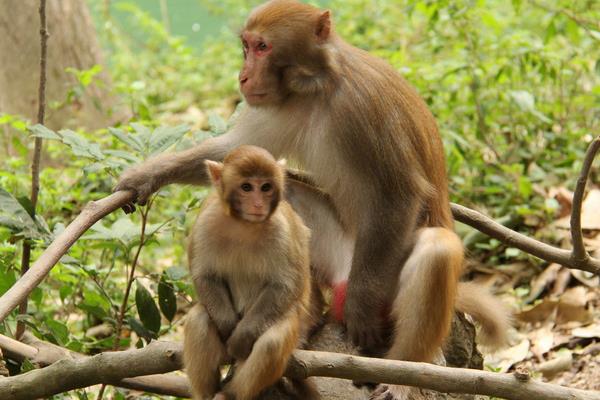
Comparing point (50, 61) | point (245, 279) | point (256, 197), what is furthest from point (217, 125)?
point (50, 61)

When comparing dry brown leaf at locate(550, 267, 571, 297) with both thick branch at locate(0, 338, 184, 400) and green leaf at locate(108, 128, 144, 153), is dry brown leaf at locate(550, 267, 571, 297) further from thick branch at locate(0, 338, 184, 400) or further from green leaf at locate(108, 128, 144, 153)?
thick branch at locate(0, 338, 184, 400)

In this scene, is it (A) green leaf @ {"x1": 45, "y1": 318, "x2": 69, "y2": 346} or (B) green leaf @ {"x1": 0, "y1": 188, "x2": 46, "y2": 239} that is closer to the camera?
(B) green leaf @ {"x1": 0, "y1": 188, "x2": 46, "y2": 239}

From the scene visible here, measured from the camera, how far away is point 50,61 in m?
11.0

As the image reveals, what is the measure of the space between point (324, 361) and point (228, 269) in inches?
30.2

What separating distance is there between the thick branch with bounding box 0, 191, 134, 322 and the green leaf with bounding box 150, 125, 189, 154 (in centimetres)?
88

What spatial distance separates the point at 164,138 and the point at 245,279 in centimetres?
166

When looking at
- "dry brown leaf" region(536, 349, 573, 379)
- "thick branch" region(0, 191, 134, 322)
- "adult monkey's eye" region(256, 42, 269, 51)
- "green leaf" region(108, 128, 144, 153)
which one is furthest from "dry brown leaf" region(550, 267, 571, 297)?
"thick branch" region(0, 191, 134, 322)

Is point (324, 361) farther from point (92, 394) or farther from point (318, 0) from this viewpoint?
point (318, 0)

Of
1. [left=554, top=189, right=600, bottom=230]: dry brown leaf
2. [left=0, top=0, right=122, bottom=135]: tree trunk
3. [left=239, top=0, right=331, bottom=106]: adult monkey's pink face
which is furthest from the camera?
[left=0, top=0, right=122, bottom=135]: tree trunk

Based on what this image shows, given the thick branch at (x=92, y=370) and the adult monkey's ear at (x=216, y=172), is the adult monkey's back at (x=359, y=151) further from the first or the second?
the thick branch at (x=92, y=370)

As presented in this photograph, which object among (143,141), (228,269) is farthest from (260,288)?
(143,141)

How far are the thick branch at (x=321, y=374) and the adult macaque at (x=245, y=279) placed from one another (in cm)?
14

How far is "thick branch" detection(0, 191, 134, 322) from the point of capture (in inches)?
156

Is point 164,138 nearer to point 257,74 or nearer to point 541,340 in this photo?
point 257,74
